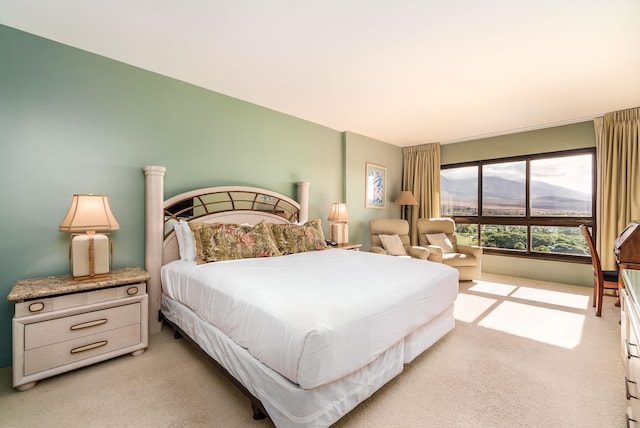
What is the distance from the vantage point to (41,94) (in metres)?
2.30

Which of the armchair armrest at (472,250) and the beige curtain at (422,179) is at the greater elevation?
the beige curtain at (422,179)

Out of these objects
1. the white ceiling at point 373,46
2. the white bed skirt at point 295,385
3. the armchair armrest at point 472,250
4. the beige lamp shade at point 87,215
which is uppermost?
the white ceiling at point 373,46

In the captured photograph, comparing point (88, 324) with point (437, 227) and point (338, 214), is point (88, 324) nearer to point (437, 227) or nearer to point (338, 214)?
point (338, 214)

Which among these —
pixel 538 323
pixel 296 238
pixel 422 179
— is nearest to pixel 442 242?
pixel 422 179

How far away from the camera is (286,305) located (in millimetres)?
1491

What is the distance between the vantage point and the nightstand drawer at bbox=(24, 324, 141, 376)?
1.88 metres

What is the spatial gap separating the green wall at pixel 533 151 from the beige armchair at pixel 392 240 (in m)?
1.72

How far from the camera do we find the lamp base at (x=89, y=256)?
215 centimetres

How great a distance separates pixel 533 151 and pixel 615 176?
113cm

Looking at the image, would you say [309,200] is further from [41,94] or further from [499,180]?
[499,180]

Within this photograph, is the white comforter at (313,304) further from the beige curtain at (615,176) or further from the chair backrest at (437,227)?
the beige curtain at (615,176)

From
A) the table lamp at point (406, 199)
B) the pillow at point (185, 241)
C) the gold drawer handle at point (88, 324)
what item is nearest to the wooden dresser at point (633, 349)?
the pillow at point (185, 241)

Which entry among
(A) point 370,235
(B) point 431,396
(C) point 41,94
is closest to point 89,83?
(C) point 41,94

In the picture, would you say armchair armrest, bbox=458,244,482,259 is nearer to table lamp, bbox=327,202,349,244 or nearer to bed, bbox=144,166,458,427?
table lamp, bbox=327,202,349,244
